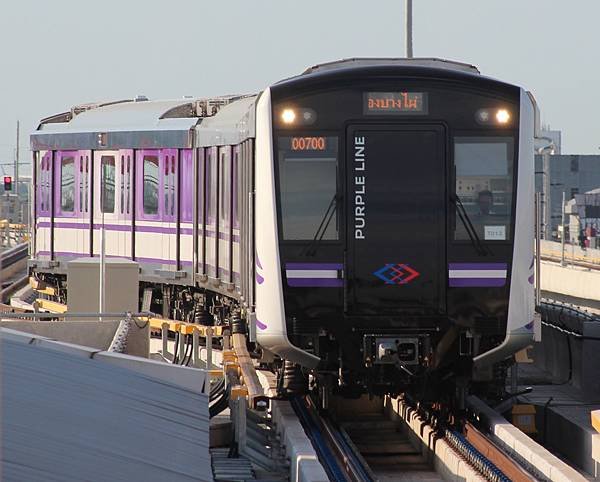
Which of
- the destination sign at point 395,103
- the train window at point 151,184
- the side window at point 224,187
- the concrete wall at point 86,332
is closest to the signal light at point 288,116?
the destination sign at point 395,103

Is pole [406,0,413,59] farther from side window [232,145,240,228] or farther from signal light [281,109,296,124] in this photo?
signal light [281,109,296,124]

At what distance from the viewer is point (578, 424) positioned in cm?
1678

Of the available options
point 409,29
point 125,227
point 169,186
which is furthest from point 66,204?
point 409,29

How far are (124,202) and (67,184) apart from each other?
6.03 feet

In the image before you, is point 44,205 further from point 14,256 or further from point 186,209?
point 14,256

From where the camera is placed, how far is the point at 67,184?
2706cm

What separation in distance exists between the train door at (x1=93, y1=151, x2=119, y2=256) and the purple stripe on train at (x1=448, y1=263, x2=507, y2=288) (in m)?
11.5

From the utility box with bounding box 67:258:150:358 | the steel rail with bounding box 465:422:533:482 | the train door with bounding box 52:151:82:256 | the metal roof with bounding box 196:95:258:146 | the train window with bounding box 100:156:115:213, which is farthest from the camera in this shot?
the train door with bounding box 52:151:82:256

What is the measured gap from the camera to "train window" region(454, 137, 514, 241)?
15133mm

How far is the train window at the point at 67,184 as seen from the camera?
26.8m

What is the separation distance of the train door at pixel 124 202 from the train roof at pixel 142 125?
9.8 inches

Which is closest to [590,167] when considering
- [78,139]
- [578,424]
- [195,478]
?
[78,139]

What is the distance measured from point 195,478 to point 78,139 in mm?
16545

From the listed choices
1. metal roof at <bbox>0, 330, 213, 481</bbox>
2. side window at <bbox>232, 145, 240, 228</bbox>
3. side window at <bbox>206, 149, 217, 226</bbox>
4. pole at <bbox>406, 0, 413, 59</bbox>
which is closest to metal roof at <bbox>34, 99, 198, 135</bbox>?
side window at <bbox>206, 149, 217, 226</bbox>
